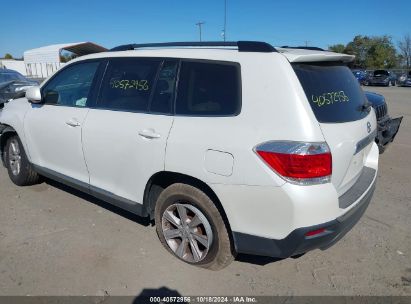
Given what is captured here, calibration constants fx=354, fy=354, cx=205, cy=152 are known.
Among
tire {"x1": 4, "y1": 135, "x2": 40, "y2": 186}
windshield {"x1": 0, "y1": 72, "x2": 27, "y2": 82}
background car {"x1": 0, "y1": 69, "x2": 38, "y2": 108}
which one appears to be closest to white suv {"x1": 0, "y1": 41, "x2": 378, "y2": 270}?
tire {"x1": 4, "y1": 135, "x2": 40, "y2": 186}

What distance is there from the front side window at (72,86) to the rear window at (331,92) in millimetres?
2211

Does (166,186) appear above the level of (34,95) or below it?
below

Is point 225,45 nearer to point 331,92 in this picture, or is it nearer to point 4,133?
point 331,92

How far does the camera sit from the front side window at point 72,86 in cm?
376

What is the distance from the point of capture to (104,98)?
3.52 metres

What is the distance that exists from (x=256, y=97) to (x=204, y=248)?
135 cm

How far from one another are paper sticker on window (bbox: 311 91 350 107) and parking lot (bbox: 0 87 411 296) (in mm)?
1428

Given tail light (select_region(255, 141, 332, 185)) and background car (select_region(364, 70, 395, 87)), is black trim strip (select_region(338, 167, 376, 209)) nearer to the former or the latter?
tail light (select_region(255, 141, 332, 185))

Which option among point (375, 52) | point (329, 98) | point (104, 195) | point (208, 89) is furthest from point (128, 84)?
point (375, 52)

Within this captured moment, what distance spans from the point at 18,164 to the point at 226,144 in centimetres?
353

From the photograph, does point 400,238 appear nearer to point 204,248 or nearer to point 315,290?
point 315,290

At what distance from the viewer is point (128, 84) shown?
3346mm

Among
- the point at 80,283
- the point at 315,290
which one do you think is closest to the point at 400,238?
the point at 315,290

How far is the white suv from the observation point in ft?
7.88
